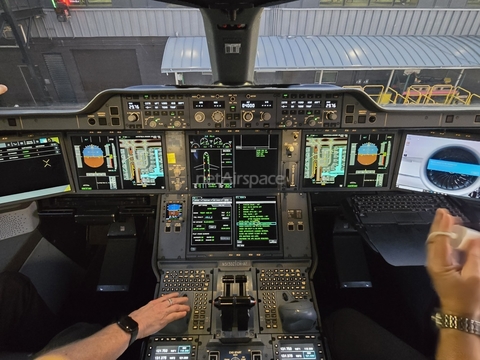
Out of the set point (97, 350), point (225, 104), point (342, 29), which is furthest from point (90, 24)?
point (97, 350)

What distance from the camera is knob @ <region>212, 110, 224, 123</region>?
1.70 m

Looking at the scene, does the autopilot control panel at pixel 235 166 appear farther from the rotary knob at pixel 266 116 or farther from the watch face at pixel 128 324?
the watch face at pixel 128 324

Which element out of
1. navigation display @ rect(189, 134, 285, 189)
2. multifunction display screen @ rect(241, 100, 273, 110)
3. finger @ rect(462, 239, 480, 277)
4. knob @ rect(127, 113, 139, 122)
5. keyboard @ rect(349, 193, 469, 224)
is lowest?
keyboard @ rect(349, 193, 469, 224)

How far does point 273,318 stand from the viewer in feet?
5.03

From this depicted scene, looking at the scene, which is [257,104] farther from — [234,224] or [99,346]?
[99,346]

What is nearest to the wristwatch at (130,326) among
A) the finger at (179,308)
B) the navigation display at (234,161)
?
the finger at (179,308)

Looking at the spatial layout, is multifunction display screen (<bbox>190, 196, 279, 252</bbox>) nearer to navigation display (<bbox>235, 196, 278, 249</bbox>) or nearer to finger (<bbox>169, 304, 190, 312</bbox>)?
navigation display (<bbox>235, 196, 278, 249</bbox>)

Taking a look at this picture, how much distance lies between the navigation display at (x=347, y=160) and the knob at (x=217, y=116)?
450 mm

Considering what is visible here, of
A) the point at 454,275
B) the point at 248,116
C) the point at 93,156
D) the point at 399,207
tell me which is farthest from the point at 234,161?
the point at 454,275

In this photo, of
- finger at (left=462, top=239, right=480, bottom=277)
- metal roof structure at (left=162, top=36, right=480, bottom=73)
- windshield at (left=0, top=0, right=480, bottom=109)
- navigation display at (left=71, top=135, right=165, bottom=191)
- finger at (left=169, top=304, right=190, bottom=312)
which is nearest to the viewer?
finger at (left=462, top=239, right=480, bottom=277)

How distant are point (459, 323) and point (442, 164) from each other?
1.20m

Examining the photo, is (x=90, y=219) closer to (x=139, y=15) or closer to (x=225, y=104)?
(x=225, y=104)

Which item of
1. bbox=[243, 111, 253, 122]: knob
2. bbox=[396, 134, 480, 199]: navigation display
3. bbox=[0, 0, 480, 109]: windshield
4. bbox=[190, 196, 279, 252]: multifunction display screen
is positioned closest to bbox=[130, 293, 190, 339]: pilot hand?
bbox=[190, 196, 279, 252]: multifunction display screen

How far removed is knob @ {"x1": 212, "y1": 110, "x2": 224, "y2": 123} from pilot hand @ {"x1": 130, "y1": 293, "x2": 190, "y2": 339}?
0.83m
